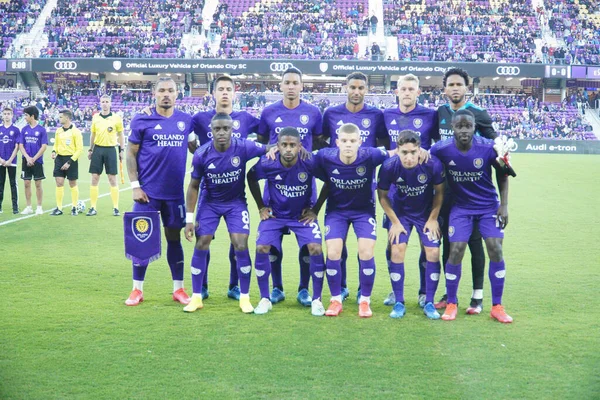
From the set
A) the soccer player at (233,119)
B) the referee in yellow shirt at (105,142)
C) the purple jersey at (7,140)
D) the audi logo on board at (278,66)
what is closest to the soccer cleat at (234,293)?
the soccer player at (233,119)

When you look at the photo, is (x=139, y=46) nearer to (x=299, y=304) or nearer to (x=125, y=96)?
(x=125, y=96)

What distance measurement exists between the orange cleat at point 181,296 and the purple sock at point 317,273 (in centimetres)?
131

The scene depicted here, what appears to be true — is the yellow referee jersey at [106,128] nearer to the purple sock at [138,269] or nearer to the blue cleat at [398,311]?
the purple sock at [138,269]

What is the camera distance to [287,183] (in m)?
6.93

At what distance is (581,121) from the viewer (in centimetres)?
4241

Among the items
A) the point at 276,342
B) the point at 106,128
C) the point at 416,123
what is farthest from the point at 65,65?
the point at 276,342

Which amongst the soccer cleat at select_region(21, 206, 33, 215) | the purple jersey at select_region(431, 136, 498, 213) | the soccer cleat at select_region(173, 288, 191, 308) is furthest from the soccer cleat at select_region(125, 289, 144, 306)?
the soccer cleat at select_region(21, 206, 33, 215)

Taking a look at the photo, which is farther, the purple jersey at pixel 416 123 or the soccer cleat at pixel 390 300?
the purple jersey at pixel 416 123

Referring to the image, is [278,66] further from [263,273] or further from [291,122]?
[263,273]

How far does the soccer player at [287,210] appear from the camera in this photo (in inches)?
263

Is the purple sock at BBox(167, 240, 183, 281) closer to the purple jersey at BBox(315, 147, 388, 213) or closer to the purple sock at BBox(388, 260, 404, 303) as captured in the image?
the purple jersey at BBox(315, 147, 388, 213)

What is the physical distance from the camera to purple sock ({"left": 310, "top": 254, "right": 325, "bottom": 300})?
21.9ft

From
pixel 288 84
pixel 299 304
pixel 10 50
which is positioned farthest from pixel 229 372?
pixel 10 50

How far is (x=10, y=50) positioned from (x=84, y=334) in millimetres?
44791
